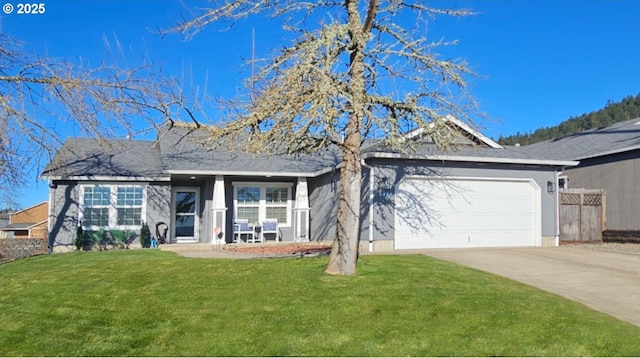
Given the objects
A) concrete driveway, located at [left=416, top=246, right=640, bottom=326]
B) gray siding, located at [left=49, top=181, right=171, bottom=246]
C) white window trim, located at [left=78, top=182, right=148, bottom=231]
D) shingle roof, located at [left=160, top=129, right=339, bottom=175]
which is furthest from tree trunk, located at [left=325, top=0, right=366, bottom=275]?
gray siding, located at [left=49, top=181, right=171, bottom=246]

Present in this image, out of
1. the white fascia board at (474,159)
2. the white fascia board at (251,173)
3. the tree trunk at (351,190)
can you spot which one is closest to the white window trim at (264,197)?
the white fascia board at (251,173)

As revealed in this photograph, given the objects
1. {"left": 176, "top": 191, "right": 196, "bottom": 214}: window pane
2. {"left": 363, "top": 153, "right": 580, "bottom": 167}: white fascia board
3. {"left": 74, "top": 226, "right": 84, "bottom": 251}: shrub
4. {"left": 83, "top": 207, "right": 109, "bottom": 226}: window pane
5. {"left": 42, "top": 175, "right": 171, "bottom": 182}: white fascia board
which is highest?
{"left": 363, "top": 153, "right": 580, "bottom": 167}: white fascia board

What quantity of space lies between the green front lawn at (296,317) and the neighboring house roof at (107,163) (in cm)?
751

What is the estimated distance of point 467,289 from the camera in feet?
26.5

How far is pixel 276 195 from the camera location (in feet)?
62.1

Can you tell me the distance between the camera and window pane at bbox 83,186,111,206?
16688 mm

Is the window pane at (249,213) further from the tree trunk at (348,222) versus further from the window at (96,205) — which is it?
the tree trunk at (348,222)

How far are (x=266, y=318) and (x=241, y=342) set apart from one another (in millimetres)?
797

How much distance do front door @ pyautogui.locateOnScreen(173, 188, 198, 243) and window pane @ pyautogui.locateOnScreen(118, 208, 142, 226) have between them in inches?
69.4

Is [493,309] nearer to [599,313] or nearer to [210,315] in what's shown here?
[599,313]

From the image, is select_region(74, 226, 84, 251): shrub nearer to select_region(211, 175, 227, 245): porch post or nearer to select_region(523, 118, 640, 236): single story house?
select_region(211, 175, 227, 245): porch post

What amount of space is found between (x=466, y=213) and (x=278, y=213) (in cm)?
705

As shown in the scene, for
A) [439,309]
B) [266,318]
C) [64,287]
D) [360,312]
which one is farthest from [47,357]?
[439,309]

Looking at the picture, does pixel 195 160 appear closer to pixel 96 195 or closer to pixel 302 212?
pixel 96 195
